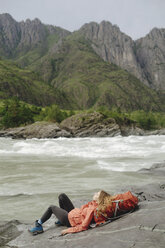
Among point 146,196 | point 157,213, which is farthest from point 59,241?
point 146,196

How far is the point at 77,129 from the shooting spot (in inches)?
4023

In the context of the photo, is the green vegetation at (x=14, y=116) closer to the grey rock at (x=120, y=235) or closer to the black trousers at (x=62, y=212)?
the black trousers at (x=62, y=212)

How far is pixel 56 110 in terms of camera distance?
424ft

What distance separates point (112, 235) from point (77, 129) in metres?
96.2

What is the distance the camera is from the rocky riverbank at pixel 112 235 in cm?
541

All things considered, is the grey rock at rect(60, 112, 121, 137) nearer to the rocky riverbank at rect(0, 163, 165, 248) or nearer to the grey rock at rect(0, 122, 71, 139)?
the grey rock at rect(0, 122, 71, 139)

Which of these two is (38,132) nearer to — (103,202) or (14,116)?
(14,116)

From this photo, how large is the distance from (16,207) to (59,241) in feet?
21.7

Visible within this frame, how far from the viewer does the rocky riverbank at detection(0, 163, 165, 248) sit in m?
5.41

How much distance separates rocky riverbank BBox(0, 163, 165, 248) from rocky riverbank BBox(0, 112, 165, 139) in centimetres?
8119

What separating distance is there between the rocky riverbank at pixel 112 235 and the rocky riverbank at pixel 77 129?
81.2m

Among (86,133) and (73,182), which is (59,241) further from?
(86,133)

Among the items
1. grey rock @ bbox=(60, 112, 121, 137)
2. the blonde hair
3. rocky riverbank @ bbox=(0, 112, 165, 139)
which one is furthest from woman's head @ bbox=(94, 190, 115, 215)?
grey rock @ bbox=(60, 112, 121, 137)

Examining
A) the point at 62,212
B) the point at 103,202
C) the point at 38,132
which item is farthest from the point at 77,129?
the point at 103,202
